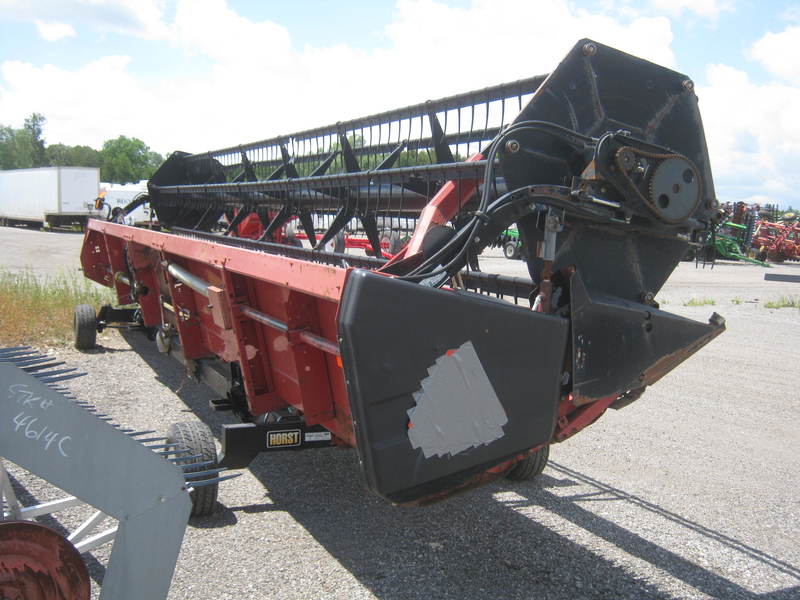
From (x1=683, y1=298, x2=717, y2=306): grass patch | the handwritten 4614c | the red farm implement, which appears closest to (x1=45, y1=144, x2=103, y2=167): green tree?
the red farm implement

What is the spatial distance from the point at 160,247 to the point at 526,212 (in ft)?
10.00

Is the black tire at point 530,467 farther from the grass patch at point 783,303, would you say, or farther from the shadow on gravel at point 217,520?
the grass patch at point 783,303

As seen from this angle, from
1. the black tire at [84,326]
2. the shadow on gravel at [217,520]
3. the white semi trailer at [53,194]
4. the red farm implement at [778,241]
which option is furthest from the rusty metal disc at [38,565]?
the white semi trailer at [53,194]

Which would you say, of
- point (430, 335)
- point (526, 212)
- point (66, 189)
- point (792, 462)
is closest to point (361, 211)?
point (526, 212)

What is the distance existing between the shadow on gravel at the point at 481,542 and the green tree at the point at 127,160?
8690 centimetres

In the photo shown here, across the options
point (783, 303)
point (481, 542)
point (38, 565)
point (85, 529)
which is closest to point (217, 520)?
point (85, 529)

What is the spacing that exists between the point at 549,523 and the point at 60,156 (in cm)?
9687

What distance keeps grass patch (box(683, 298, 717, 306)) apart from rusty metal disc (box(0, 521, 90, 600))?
12066 millimetres

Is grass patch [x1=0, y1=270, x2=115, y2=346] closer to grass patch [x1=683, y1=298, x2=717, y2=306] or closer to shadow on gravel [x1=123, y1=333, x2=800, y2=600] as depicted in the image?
shadow on gravel [x1=123, y1=333, x2=800, y2=600]

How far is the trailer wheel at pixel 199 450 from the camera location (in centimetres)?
338

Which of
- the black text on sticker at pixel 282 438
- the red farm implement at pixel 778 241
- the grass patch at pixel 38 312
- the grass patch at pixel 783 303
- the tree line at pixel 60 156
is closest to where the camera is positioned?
the black text on sticker at pixel 282 438

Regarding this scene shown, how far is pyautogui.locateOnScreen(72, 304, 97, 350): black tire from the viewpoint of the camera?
7.28 meters

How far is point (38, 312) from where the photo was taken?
27.5 feet

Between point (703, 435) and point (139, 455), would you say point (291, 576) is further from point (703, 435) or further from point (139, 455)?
point (703, 435)
